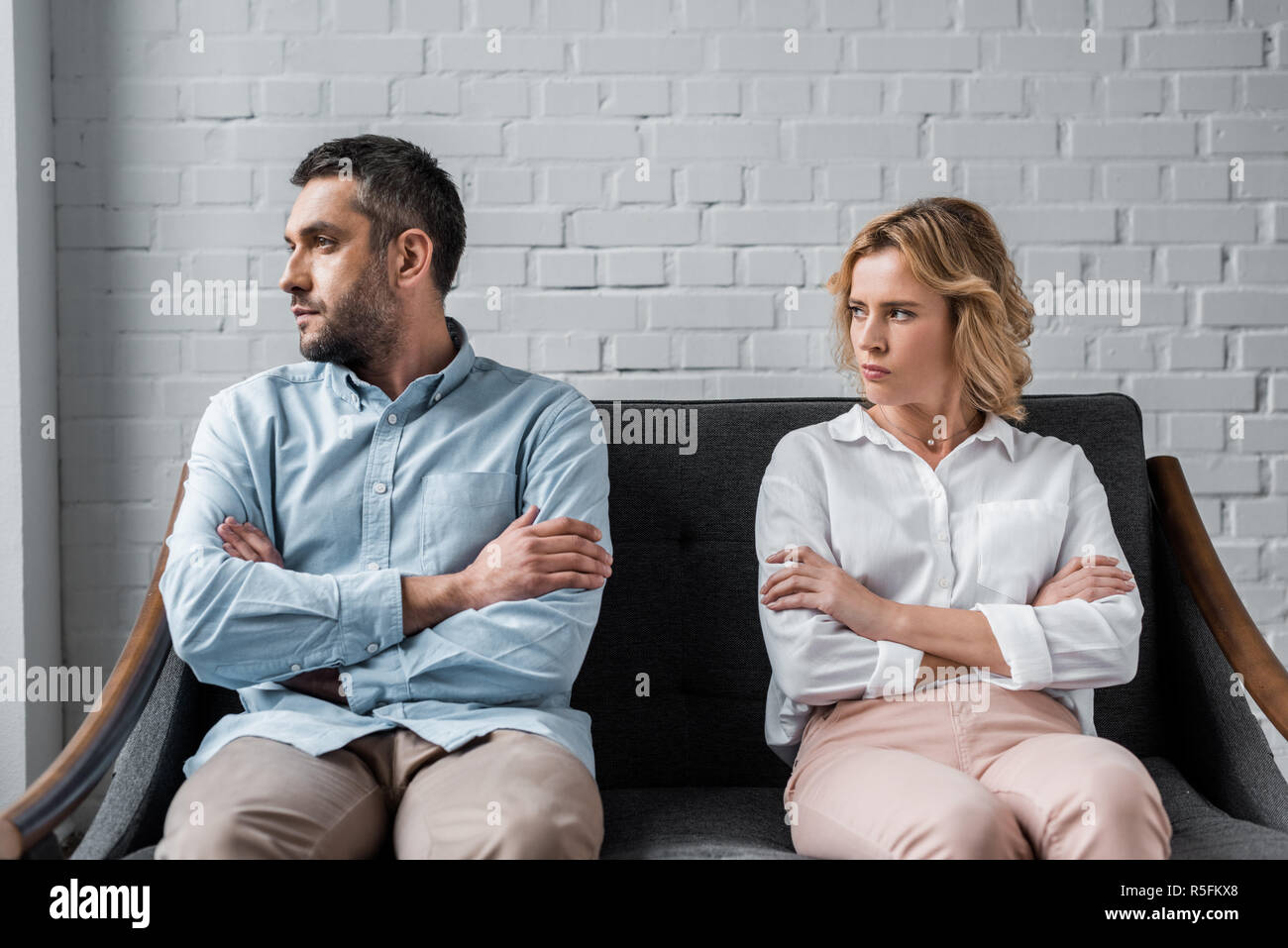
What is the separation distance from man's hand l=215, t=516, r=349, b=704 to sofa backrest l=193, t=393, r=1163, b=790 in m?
0.44

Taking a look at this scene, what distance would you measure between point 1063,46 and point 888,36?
379 millimetres

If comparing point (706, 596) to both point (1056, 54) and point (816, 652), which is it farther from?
point (1056, 54)

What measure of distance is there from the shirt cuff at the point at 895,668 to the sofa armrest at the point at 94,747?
1083 mm

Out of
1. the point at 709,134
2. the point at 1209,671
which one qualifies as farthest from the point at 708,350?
the point at 1209,671

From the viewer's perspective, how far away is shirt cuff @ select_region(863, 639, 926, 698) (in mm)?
1475

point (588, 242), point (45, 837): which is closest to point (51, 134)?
point (588, 242)

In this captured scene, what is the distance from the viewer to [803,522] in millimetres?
1587

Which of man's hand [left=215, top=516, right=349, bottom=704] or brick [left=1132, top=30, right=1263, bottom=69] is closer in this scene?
man's hand [left=215, top=516, right=349, bottom=704]

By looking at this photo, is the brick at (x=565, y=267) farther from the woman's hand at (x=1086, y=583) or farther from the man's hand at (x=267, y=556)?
the woman's hand at (x=1086, y=583)

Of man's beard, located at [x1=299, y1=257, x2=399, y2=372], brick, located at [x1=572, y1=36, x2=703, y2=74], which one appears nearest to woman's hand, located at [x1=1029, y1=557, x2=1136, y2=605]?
man's beard, located at [x1=299, y1=257, x2=399, y2=372]

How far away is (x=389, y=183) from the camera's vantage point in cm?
170

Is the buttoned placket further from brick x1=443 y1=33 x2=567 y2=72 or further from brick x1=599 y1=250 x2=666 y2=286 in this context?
brick x1=443 y1=33 x2=567 y2=72

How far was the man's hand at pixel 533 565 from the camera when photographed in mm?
1455

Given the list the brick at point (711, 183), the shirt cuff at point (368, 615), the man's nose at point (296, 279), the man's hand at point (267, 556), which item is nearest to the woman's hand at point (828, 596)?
the shirt cuff at point (368, 615)
